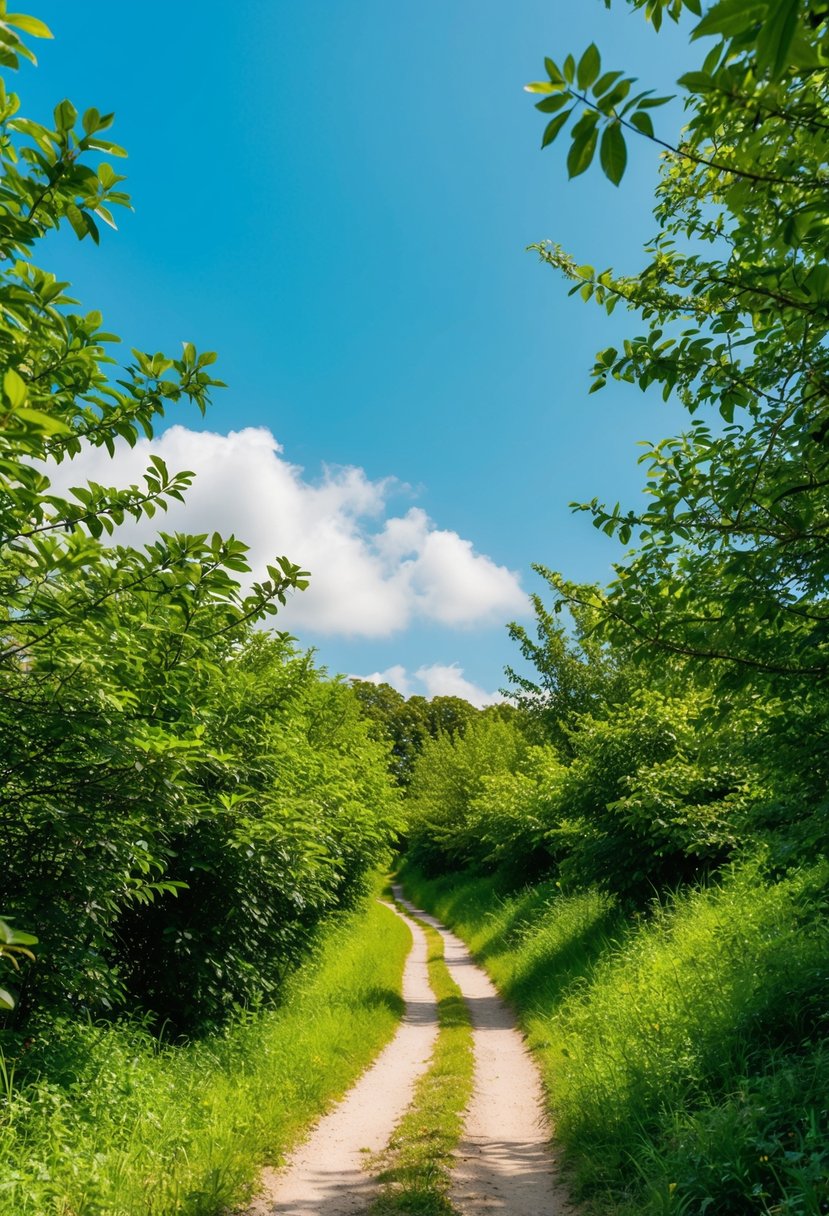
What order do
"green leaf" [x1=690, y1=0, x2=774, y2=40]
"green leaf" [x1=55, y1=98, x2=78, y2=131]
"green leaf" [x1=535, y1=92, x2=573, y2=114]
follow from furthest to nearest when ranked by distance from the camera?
"green leaf" [x1=55, y1=98, x2=78, y2=131] → "green leaf" [x1=535, y1=92, x2=573, y2=114] → "green leaf" [x1=690, y1=0, x2=774, y2=40]

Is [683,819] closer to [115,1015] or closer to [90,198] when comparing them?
[115,1015]

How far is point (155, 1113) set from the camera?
5574 millimetres

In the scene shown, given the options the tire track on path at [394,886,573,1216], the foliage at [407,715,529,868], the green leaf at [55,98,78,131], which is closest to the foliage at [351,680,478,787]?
the foliage at [407,715,529,868]

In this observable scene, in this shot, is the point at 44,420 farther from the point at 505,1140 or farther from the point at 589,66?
the point at 505,1140

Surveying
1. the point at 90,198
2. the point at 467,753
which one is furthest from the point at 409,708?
the point at 90,198

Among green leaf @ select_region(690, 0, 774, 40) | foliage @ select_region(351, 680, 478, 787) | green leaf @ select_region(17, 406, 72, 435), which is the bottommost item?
green leaf @ select_region(17, 406, 72, 435)

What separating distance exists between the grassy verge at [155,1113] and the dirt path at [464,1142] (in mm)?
255

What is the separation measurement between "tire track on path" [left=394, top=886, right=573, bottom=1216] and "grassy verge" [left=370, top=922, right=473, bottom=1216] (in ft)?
0.38

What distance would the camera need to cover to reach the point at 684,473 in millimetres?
4355

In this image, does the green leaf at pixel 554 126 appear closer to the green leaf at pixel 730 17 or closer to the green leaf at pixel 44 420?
the green leaf at pixel 730 17

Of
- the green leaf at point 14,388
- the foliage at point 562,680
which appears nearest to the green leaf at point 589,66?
the green leaf at point 14,388

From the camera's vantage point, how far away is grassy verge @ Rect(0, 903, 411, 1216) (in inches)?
172

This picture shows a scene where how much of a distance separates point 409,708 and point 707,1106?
7066cm

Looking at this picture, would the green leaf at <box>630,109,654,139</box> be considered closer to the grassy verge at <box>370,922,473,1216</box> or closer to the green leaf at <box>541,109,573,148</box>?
the green leaf at <box>541,109,573,148</box>
